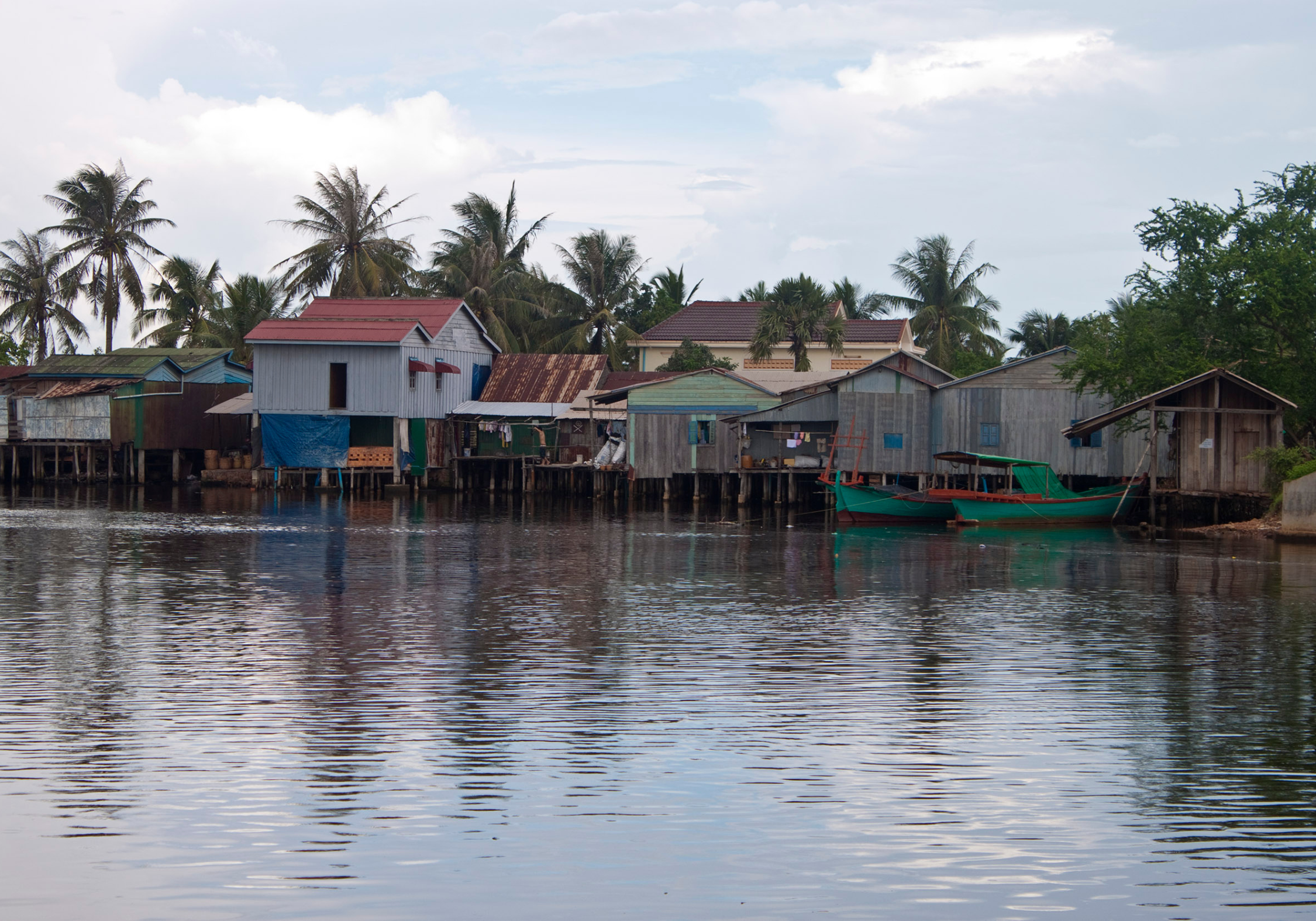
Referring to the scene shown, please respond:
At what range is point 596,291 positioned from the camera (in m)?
59.8

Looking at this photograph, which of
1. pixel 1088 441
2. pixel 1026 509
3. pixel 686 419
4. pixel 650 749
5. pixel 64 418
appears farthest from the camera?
pixel 64 418

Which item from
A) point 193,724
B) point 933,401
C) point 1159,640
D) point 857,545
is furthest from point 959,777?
point 933,401

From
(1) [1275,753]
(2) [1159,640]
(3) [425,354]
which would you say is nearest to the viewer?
(1) [1275,753]

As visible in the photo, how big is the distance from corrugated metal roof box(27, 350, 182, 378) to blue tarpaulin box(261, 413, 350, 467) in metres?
7.13

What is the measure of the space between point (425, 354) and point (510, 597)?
103 feet

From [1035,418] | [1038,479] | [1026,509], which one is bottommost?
[1026,509]

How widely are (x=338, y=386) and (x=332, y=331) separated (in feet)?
7.27

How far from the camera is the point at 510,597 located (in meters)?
19.7

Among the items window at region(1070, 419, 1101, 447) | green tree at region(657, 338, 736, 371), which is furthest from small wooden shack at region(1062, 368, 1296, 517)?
green tree at region(657, 338, 736, 371)

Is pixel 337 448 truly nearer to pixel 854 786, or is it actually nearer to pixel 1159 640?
pixel 1159 640

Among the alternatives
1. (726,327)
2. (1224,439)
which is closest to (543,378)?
(726,327)

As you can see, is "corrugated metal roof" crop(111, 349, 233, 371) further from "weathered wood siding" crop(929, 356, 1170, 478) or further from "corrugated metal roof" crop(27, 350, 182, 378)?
"weathered wood siding" crop(929, 356, 1170, 478)

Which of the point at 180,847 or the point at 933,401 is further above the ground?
the point at 933,401

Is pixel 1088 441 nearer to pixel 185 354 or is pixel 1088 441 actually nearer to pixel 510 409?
pixel 510 409
